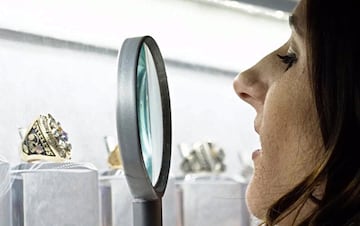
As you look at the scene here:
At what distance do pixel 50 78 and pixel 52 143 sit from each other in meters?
0.08

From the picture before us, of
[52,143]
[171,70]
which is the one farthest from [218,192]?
[52,143]

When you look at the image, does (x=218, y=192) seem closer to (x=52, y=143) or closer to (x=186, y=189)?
(x=186, y=189)

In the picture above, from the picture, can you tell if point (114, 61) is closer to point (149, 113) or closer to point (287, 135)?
point (149, 113)

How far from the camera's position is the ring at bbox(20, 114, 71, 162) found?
77cm

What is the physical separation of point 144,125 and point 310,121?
0.62 ft

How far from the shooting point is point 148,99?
83cm

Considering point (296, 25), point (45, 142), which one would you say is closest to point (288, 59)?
point (296, 25)

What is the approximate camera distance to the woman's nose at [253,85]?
912 millimetres

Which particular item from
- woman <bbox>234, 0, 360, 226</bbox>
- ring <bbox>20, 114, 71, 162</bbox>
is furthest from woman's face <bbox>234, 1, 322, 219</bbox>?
ring <bbox>20, 114, 71, 162</bbox>

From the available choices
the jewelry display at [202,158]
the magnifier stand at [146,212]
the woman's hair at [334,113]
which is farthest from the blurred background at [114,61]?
the woman's hair at [334,113]

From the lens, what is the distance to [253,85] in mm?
915

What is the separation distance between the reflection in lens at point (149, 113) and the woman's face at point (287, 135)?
4.6 inches

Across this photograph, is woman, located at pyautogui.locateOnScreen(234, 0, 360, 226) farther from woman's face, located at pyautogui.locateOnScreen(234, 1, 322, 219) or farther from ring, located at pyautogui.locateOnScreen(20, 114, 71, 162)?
ring, located at pyautogui.locateOnScreen(20, 114, 71, 162)

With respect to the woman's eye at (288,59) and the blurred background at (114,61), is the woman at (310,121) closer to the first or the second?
the woman's eye at (288,59)
